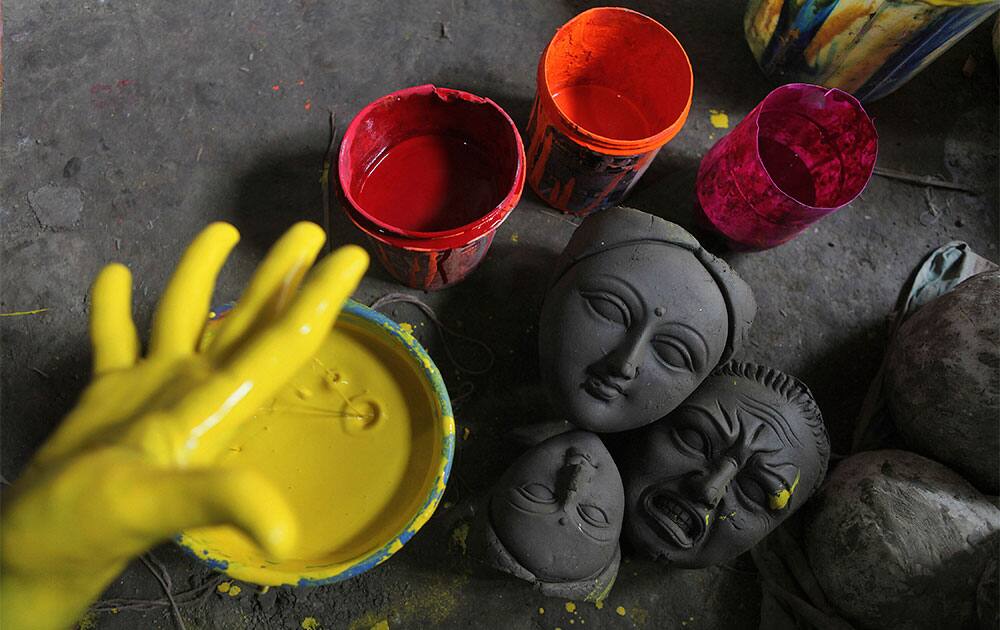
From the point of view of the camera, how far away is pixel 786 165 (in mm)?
2516

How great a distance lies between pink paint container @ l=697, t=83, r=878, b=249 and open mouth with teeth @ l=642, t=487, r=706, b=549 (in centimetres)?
105

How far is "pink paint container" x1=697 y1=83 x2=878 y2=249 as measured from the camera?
214 cm

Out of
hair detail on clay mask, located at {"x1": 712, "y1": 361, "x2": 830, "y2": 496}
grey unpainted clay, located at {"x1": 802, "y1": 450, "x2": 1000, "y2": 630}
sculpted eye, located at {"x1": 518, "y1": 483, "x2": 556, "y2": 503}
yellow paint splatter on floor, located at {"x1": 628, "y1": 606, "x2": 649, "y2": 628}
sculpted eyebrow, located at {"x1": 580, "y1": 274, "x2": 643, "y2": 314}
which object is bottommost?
yellow paint splatter on floor, located at {"x1": 628, "y1": 606, "x2": 649, "y2": 628}

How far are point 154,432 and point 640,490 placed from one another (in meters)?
1.49

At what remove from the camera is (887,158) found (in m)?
2.80

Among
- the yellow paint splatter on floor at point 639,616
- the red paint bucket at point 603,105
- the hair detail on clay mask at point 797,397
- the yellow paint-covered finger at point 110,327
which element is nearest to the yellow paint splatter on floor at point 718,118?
the red paint bucket at point 603,105

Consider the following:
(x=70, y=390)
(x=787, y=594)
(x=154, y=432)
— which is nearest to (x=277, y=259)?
(x=154, y=432)

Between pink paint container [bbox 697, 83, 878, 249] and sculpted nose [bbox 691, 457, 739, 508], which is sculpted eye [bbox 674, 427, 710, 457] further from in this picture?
pink paint container [bbox 697, 83, 878, 249]

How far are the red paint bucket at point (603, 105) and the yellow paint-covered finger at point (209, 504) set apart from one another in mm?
1584

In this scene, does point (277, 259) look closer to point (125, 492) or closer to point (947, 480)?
point (125, 492)

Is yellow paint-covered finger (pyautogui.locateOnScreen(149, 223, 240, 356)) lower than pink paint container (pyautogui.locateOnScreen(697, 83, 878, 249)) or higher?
higher

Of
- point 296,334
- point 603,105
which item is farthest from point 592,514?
point 603,105

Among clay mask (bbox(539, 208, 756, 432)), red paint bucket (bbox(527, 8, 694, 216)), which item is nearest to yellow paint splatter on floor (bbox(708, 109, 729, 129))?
red paint bucket (bbox(527, 8, 694, 216))

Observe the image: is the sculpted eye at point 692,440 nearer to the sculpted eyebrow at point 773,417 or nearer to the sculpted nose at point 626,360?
the sculpted eyebrow at point 773,417
